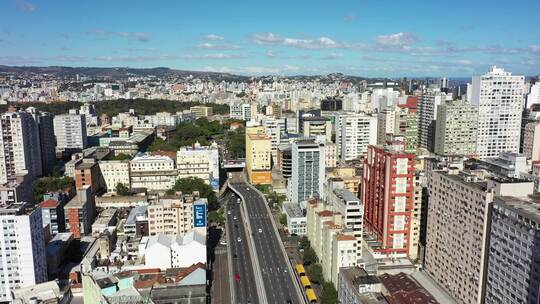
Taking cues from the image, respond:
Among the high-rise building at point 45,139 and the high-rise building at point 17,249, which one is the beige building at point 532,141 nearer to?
the high-rise building at point 17,249

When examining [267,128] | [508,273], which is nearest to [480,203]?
[508,273]

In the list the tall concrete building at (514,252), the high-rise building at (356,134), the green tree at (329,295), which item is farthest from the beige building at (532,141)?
the green tree at (329,295)

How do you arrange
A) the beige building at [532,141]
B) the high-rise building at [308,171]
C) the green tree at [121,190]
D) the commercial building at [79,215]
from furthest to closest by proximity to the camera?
the beige building at [532,141] < the green tree at [121,190] < the high-rise building at [308,171] < the commercial building at [79,215]

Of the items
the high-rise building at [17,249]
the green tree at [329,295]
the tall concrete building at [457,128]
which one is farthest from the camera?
the tall concrete building at [457,128]

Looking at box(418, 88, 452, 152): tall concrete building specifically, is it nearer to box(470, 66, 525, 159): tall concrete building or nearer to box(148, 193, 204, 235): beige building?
box(470, 66, 525, 159): tall concrete building

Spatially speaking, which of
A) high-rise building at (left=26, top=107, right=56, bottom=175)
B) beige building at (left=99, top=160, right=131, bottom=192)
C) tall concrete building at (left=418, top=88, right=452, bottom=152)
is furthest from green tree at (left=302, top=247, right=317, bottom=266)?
high-rise building at (left=26, top=107, right=56, bottom=175)

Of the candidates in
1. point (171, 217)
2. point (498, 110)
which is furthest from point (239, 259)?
point (498, 110)

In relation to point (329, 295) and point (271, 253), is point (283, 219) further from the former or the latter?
point (329, 295)
